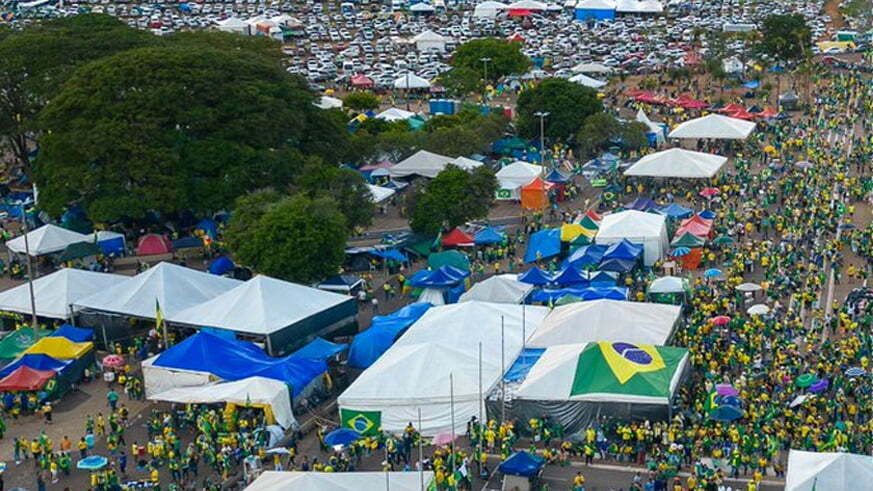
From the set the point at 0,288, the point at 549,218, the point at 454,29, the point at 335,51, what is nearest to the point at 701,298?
the point at 549,218

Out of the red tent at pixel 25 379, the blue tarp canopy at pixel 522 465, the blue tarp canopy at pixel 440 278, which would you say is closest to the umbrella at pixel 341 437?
the blue tarp canopy at pixel 522 465

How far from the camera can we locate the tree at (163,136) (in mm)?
47750

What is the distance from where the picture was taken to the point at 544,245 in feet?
150

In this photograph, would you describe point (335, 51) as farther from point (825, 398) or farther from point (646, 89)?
point (825, 398)

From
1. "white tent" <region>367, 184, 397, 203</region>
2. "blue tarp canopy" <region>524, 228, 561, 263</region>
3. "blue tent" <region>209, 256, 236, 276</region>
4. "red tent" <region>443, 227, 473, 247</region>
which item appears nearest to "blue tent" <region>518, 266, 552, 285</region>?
"blue tarp canopy" <region>524, 228, 561, 263</region>

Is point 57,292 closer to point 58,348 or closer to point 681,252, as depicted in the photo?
point 58,348

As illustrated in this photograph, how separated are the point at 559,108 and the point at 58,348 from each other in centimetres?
3462

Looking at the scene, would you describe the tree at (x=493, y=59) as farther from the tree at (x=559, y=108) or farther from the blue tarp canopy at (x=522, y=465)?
the blue tarp canopy at (x=522, y=465)

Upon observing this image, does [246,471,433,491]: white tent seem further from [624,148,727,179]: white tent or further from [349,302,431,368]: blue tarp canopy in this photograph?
[624,148,727,179]: white tent

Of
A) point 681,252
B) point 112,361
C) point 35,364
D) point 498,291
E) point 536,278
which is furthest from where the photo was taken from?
point 681,252

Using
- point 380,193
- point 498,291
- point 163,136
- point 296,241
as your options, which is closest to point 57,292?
point 296,241

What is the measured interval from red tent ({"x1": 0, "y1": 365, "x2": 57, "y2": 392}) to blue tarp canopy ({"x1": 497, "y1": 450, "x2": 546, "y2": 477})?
1398cm

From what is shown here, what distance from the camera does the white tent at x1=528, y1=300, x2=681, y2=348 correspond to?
34.3m

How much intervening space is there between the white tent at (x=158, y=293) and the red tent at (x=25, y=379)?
4.42 metres
